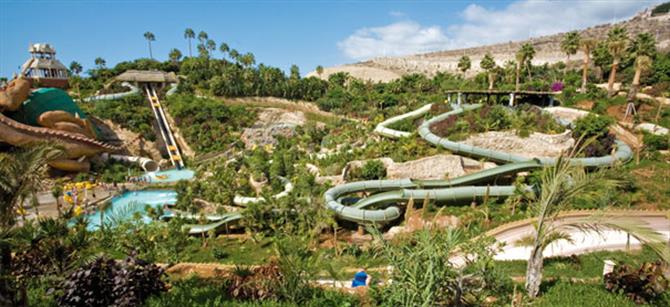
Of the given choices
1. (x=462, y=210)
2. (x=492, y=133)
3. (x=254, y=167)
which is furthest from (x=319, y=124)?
(x=462, y=210)

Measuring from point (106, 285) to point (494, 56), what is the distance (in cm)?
10038

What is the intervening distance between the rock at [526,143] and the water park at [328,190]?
0.11 m

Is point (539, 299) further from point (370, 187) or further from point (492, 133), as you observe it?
point (492, 133)

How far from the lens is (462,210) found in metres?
16.6

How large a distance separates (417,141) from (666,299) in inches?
706

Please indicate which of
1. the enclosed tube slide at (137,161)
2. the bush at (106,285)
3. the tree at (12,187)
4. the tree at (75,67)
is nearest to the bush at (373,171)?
the bush at (106,285)

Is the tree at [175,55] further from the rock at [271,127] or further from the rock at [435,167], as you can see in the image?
the rock at [435,167]

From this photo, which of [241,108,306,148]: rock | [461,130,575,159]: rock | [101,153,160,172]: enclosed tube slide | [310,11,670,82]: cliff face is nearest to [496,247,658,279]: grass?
[461,130,575,159]: rock

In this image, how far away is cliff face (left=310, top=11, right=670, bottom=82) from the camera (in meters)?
78.3

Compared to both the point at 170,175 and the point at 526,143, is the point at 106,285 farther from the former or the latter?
the point at 170,175

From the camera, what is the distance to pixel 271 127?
129ft

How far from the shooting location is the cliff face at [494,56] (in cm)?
7831

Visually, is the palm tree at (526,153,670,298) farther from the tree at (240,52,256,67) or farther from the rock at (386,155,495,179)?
the tree at (240,52,256,67)

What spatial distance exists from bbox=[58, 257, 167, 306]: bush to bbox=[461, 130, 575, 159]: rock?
20568 mm
